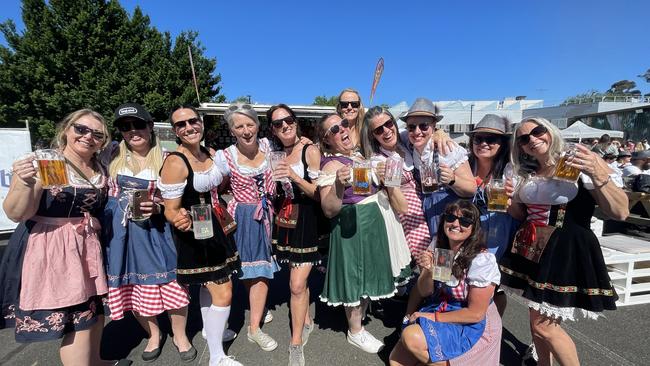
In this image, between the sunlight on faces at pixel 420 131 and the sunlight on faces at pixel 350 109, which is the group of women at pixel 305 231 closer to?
the sunlight on faces at pixel 420 131

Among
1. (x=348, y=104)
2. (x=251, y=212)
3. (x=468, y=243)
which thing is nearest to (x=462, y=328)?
(x=468, y=243)

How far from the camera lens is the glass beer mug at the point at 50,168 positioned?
70.2 inches

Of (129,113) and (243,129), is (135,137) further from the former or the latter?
(243,129)

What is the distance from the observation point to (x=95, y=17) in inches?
546

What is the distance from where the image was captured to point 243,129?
2463 millimetres

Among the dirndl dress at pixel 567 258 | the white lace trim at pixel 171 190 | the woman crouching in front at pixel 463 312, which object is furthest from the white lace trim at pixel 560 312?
the white lace trim at pixel 171 190

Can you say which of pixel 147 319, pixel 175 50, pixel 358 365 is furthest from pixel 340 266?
pixel 175 50

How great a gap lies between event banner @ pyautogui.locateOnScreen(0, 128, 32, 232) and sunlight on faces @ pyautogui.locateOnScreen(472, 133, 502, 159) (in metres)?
A: 7.21

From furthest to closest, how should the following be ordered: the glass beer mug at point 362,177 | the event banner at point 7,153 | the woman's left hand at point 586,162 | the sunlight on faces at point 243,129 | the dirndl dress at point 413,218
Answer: the event banner at point 7,153
the dirndl dress at point 413,218
the sunlight on faces at point 243,129
the glass beer mug at point 362,177
the woman's left hand at point 586,162

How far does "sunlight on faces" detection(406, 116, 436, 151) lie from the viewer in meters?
2.38

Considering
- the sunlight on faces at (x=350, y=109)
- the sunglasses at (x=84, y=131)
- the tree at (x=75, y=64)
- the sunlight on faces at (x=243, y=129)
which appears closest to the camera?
the sunglasses at (x=84, y=131)

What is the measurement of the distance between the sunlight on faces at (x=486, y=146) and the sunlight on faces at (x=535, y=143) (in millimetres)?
316

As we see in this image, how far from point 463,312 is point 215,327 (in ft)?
5.66

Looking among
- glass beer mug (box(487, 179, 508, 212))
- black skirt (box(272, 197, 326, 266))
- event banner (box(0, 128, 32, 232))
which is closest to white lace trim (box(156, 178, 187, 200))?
black skirt (box(272, 197, 326, 266))
